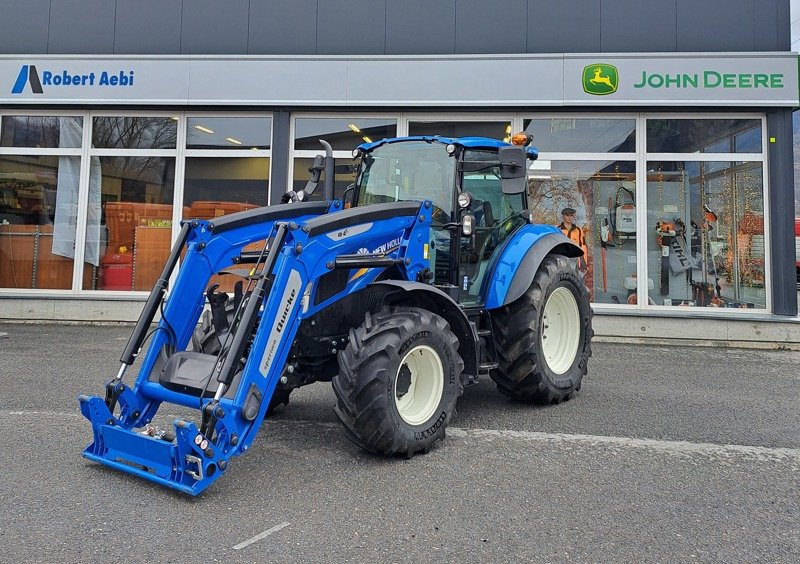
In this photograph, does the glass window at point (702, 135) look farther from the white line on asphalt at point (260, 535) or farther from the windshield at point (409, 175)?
the white line on asphalt at point (260, 535)

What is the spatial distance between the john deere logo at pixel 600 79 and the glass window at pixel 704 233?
5.00 ft

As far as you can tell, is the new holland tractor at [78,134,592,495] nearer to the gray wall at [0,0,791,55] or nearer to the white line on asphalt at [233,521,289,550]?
the white line on asphalt at [233,521,289,550]

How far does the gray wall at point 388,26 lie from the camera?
978 cm

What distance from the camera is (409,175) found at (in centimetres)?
514

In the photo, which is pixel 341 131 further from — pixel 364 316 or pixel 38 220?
pixel 364 316

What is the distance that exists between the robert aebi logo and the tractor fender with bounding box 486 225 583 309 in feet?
27.2

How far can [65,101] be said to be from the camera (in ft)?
34.6

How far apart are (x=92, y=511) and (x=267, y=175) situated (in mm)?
8259

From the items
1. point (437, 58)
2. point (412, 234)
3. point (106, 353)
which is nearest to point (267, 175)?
point (437, 58)

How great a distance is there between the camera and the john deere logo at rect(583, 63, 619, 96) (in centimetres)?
970

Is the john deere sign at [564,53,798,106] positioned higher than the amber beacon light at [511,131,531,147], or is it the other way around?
the john deere sign at [564,53,798,106]

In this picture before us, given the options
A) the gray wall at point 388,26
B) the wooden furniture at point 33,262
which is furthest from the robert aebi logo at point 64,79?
the wooden furniture at point 33,262

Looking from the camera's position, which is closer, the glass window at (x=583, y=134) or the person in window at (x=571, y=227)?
the glass window at (x=583, y=134)

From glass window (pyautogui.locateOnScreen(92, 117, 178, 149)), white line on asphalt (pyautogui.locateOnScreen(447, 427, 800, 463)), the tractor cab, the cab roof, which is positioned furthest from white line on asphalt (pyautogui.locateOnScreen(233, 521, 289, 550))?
glass window (pyautogui.locateOnScreen(92, 117, 178, 149))
